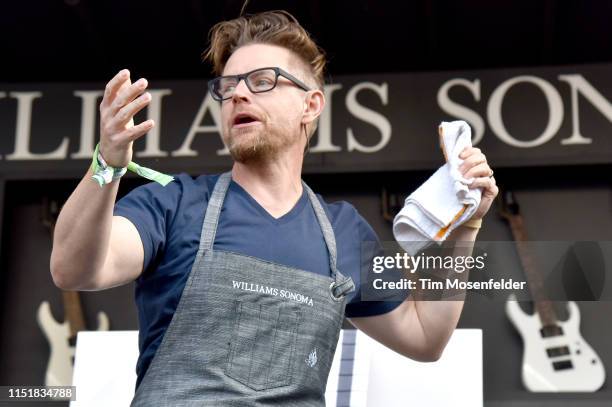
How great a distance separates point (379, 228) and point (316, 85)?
167cm

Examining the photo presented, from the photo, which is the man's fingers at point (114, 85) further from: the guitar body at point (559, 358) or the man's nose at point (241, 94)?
the guitar body at point (559, 358)

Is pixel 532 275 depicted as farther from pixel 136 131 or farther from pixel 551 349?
pixel 136 131

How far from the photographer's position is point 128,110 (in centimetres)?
162

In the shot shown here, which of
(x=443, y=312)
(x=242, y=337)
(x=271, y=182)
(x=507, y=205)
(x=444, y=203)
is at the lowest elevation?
(x=242, y=337)

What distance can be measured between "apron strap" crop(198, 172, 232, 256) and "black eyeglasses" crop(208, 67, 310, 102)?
0.54ft

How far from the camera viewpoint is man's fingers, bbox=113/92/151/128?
5.30ft

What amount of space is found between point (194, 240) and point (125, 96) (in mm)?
368

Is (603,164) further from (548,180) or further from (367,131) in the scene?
(367,131)

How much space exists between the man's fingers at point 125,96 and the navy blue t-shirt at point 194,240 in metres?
0.26

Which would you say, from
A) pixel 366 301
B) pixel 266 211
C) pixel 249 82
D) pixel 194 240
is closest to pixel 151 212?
pixel 194 240

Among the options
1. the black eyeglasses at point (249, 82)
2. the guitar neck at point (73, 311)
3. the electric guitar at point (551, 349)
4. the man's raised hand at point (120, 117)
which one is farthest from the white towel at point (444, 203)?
the guitar neck at point (73, 311)

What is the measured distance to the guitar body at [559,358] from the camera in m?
3.59

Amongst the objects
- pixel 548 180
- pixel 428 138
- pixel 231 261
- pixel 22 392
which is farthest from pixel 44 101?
pixel 231 261

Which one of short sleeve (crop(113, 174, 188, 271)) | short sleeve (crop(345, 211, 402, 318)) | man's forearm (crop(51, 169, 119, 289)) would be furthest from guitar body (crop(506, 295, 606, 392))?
man's forearm (crop(51, 169, 119, 289))
